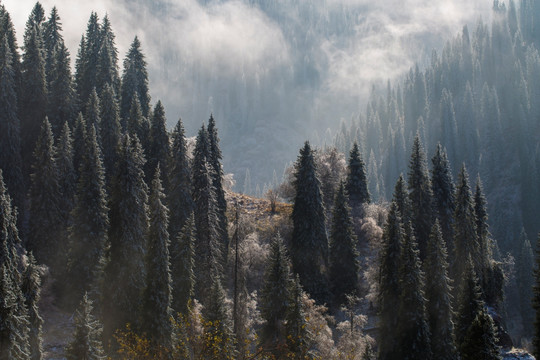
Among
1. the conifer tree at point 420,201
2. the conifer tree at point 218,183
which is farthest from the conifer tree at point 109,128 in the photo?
the conifer tree at point 420,201

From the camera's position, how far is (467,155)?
611 ft

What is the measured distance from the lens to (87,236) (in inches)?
2233

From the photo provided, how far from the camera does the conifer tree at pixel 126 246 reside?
5091cm

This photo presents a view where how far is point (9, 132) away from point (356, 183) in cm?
5068

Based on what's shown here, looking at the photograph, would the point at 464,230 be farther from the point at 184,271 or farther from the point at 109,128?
the point at 109,128

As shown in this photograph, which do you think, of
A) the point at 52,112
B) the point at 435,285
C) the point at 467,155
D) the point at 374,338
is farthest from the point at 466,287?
the point at 467,155

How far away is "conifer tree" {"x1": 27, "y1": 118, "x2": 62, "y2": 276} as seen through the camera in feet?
197

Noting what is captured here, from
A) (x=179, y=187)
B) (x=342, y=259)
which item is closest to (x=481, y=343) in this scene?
(x=342, y=259)

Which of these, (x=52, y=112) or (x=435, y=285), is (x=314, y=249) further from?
(x=52, y=112)

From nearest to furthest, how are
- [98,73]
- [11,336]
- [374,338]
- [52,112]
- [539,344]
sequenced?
[539,344] < [11,336] < [374,338] < [52,112] < [98,73]

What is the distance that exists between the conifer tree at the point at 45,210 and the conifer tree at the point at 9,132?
15.8 ft

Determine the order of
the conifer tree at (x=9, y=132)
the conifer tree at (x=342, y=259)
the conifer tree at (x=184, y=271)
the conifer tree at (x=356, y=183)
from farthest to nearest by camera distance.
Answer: the conifer tree at (x=356, y=183), the conifer tree at (x=342, y=259), the conifer tree at (x=9, y=132), the conifer tree at (x=184, y=271)

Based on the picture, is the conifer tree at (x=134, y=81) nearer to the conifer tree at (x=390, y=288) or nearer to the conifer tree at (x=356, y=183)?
the conifer tree at (x=356, y=183)

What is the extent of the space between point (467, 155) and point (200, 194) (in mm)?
145292
